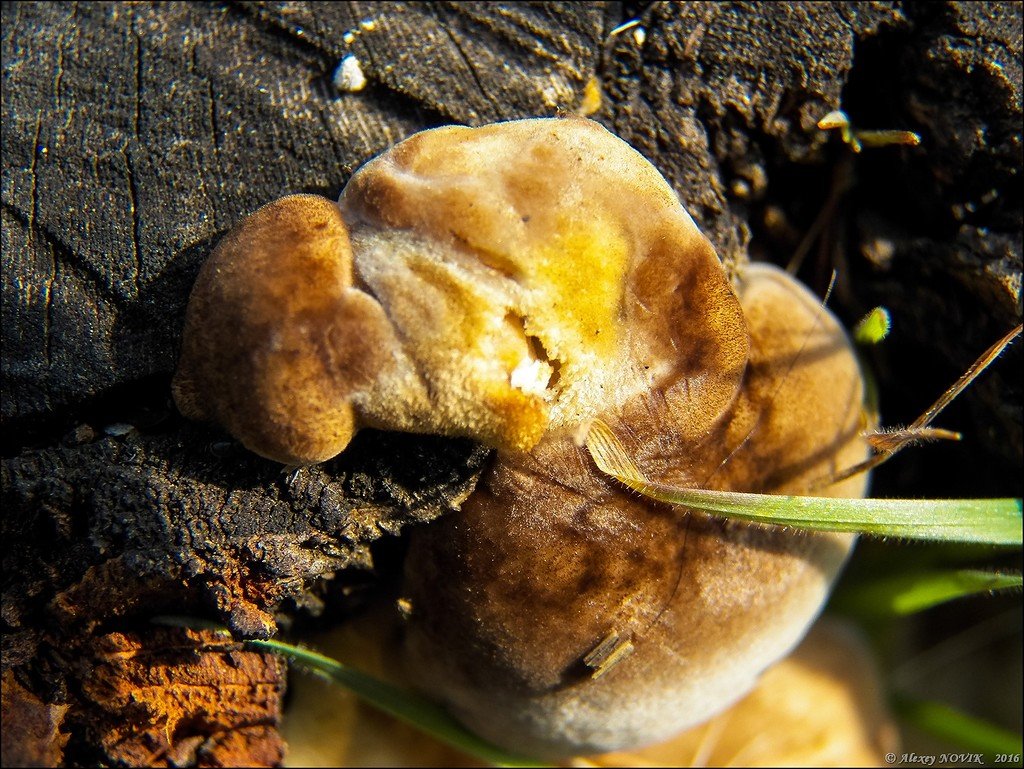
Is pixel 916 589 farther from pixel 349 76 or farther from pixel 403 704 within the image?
pixel 349 76

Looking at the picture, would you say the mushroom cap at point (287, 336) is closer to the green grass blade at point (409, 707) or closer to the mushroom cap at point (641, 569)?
the mushroom cap at point (641, 569)

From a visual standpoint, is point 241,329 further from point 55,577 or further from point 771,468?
point 771,468

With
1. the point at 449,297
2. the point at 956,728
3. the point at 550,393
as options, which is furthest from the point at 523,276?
the point at 956,728

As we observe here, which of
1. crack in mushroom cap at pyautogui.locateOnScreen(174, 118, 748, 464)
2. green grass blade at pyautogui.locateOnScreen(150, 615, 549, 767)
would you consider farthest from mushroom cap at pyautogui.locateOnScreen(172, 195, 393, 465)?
green grass blade at pyautogui.locateOnScreen(150, 615, 549, 767)

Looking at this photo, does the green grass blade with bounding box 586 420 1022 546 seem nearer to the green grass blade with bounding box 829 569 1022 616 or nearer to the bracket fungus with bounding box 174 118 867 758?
the bracket fungus with bounding box 174 118 867 758

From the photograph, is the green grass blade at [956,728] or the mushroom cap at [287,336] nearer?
the mushroom cap at [287,336]

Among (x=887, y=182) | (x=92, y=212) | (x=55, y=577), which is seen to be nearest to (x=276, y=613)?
(x=55, y=577)

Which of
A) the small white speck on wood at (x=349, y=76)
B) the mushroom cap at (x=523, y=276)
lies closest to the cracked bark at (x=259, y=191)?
the small white speck on wood at (x=349, y=76)
